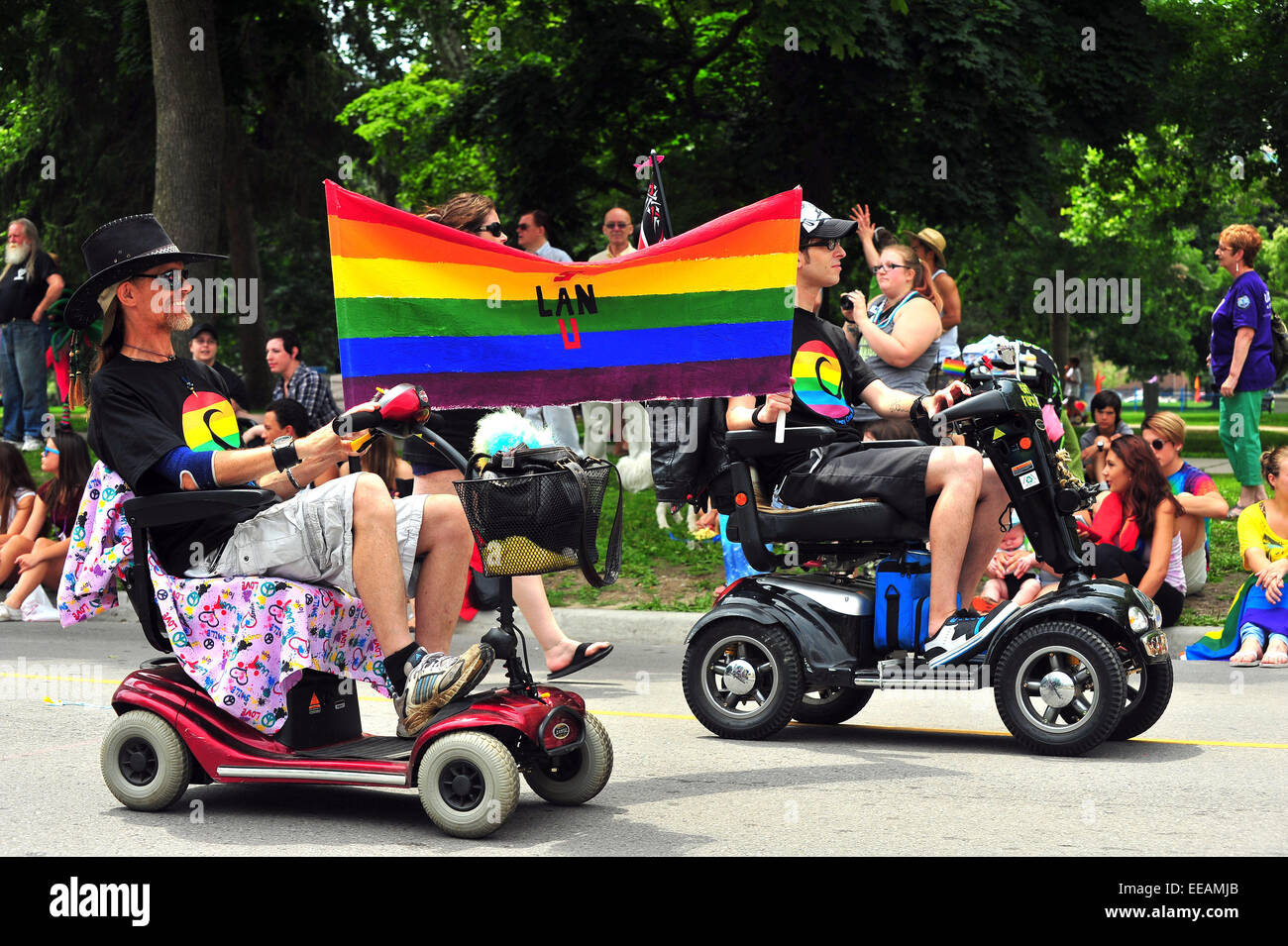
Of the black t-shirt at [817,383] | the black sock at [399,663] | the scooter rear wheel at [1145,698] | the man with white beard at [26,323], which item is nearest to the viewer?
the black sock at [399,663]

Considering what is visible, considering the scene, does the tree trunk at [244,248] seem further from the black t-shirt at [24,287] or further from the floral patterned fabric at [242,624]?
the floral patterned fabric at [242,624]

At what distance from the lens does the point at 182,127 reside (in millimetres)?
14148

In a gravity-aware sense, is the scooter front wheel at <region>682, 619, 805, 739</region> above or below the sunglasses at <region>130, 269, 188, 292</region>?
below

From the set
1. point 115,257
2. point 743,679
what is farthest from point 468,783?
point 115,257

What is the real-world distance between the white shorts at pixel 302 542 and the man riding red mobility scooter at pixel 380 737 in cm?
10

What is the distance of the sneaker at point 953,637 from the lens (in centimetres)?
620

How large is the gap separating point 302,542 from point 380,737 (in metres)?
0.77

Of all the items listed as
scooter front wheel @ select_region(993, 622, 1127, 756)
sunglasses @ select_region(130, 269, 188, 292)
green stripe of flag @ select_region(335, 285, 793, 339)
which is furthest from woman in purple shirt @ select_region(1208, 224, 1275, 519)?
sunglasses @ select_region(130, 269, 188, 292)

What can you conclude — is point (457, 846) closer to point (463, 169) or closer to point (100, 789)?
point (100, 789)

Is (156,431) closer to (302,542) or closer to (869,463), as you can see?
(302,542)

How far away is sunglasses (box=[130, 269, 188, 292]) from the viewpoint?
17.7 feet

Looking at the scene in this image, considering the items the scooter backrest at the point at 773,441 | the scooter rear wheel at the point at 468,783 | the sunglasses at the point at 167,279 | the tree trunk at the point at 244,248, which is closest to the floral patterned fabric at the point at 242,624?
the scooter rear wheel at the point at 468,783

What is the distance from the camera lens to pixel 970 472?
6.30 meters

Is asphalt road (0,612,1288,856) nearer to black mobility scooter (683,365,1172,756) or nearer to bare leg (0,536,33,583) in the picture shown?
black mobility scooter (683,365,1172,756)
